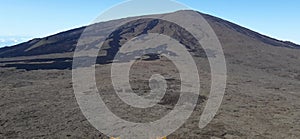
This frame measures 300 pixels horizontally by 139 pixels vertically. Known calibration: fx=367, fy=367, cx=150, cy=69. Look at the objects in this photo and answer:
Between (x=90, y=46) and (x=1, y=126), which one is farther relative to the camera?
(x=90, y=46)

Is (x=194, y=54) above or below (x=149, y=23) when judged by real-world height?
below

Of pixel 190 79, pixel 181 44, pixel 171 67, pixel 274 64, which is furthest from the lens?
pixel 181 44

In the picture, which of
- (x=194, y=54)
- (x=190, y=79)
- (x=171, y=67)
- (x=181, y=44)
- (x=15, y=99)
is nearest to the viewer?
(x=15, y=99)

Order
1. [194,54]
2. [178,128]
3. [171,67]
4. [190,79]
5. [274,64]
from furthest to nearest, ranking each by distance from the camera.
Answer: [194,54], [274,64], [171,67], [190,79], [178,128]

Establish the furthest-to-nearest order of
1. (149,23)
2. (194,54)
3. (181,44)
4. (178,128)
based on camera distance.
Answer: (149,23) < (181,44) < (194,54) < (178,128)

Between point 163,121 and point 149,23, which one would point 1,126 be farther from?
point 149,23

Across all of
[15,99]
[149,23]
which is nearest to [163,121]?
[15,99]

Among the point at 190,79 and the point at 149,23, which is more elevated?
the point at 149,23

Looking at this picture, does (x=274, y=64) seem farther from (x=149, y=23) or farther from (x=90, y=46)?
(x=149, y=23)

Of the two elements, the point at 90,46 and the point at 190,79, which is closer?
the point at 190,79

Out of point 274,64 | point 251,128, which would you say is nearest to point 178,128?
point 251,128
